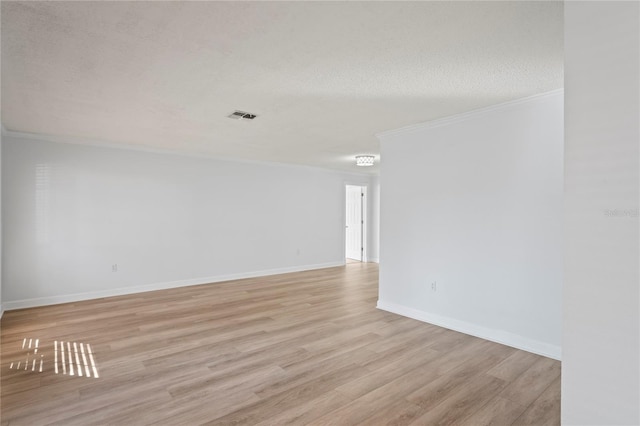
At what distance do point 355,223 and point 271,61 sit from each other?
699 cm

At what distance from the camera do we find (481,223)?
135 inches

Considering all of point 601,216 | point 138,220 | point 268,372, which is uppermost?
point 601,216

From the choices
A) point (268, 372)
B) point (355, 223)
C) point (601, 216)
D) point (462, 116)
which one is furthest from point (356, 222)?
point (601, 216)

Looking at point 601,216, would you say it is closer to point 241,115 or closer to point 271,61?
point 271,61

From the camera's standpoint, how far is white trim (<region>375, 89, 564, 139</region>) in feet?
9.80

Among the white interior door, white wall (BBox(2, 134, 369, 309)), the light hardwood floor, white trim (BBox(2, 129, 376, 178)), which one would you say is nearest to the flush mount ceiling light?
white trim (BBox(2, 129, 376, 178))

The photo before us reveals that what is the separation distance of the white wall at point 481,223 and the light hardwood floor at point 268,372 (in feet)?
1.04

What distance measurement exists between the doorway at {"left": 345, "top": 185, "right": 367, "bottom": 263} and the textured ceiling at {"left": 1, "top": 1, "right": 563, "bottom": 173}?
4.93 meters

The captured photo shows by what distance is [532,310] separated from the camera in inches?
120

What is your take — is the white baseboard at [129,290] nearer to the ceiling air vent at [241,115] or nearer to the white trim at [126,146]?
the white trim at [126,146]

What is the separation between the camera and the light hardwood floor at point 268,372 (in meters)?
2.11

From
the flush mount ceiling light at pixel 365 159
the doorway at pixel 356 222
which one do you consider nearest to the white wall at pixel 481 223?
the flush mount ceiling light at pixel 365 159

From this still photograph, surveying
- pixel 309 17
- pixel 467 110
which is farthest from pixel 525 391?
pixel 309 17

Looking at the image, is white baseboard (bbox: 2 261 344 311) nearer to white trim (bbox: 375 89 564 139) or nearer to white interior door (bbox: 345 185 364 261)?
white interior door (bbox: 345 185 364 261)
